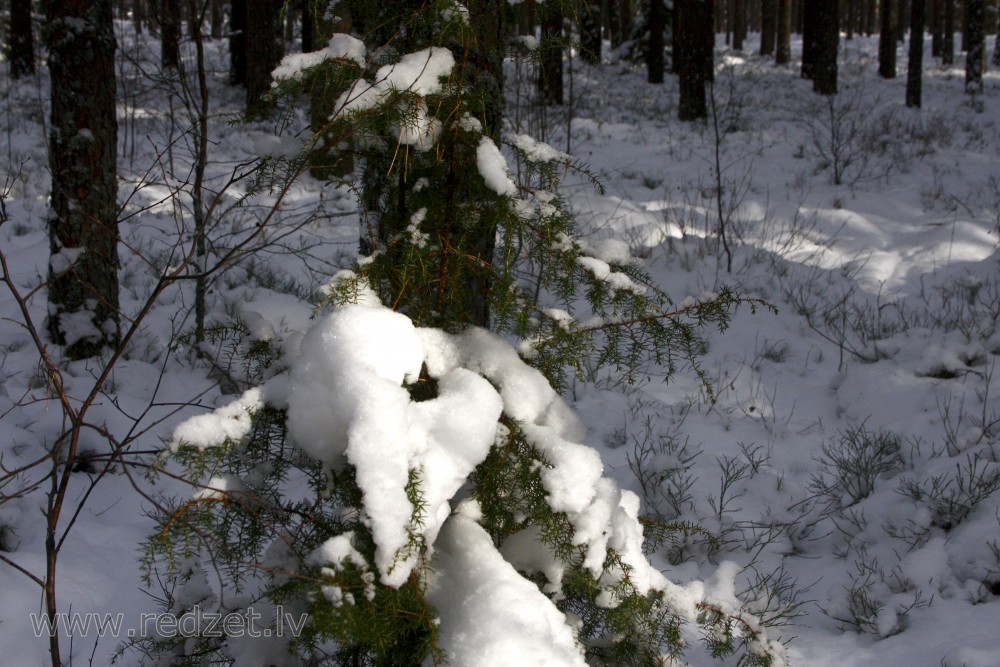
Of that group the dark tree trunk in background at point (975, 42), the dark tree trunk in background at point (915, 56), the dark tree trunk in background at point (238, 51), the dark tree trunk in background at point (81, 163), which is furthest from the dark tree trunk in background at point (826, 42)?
the dark tree trunk in background at point (81, 163)

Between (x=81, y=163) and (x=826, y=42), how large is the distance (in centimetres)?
1506

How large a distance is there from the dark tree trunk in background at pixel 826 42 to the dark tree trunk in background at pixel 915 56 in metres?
1.40

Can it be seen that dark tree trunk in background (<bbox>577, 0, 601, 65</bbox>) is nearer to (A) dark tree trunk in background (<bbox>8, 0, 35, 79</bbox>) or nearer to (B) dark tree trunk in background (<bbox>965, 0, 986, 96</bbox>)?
(B) dark tree trunk in background (<bbox>965, 0, 986, 96</bbox>)

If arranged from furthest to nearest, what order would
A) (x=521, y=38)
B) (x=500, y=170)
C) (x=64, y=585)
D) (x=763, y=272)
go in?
(x=763, y=272) < (x=64, y=585) < (x=521, y=38) < (x=500, y=170)

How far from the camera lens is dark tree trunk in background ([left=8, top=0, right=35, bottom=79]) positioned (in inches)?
519

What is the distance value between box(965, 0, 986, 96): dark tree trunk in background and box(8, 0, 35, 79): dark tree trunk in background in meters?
19.4

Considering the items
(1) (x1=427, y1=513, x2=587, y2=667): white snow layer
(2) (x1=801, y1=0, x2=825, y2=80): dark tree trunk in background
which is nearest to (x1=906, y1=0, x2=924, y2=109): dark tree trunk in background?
(2) (x1=801, y1=0, x2=825, y2=80): dark tree trunk in background

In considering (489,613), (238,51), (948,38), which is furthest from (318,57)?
(948,38)

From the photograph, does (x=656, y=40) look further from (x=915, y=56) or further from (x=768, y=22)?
(x=768, y=22)

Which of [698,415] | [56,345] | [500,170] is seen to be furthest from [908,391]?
[56,345]

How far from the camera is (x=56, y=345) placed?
13.4ft

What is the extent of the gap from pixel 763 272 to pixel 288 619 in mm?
4956

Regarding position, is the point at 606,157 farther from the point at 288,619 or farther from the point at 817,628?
the point at 288,619

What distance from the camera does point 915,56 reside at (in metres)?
13.5
